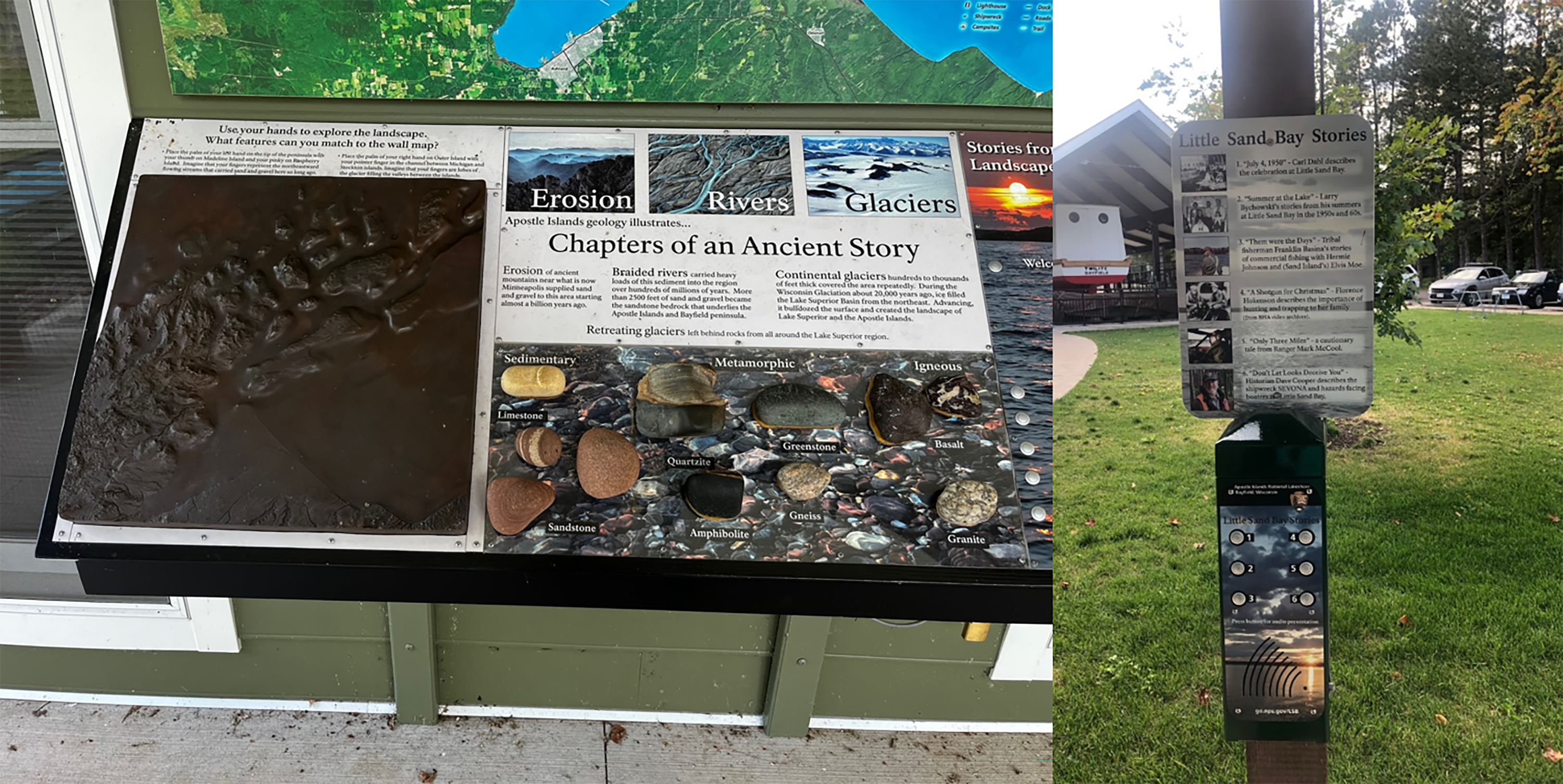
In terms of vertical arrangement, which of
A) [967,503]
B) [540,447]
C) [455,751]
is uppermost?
[540,447]

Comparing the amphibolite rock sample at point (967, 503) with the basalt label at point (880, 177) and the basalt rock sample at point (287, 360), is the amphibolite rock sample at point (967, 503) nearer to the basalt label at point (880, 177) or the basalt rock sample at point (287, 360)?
the basalt label at point (880, 177)

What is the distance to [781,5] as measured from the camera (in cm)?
169

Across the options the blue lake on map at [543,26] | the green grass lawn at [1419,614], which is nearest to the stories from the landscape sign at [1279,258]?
the blue lake on map at [543,26]

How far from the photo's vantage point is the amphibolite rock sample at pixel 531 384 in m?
1.35

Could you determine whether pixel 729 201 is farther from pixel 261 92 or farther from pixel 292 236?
pixel 261 92

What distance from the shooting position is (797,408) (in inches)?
53.1

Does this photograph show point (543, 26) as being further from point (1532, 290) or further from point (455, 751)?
point (1532, 290)

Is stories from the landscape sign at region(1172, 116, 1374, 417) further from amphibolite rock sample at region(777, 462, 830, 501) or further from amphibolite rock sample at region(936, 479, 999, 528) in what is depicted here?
A: amphibolite rock sample at region(777, 462, 830, 501)

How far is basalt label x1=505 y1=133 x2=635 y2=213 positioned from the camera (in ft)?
4.83

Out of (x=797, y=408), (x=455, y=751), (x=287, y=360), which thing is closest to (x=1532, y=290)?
(x=797, y=408)

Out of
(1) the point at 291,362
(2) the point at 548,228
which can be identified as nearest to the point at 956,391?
(2) the point at 548,228

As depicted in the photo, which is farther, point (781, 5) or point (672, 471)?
point (781, 5)

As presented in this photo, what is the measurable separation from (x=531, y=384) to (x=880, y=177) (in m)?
0.74

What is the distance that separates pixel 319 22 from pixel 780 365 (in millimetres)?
1222
